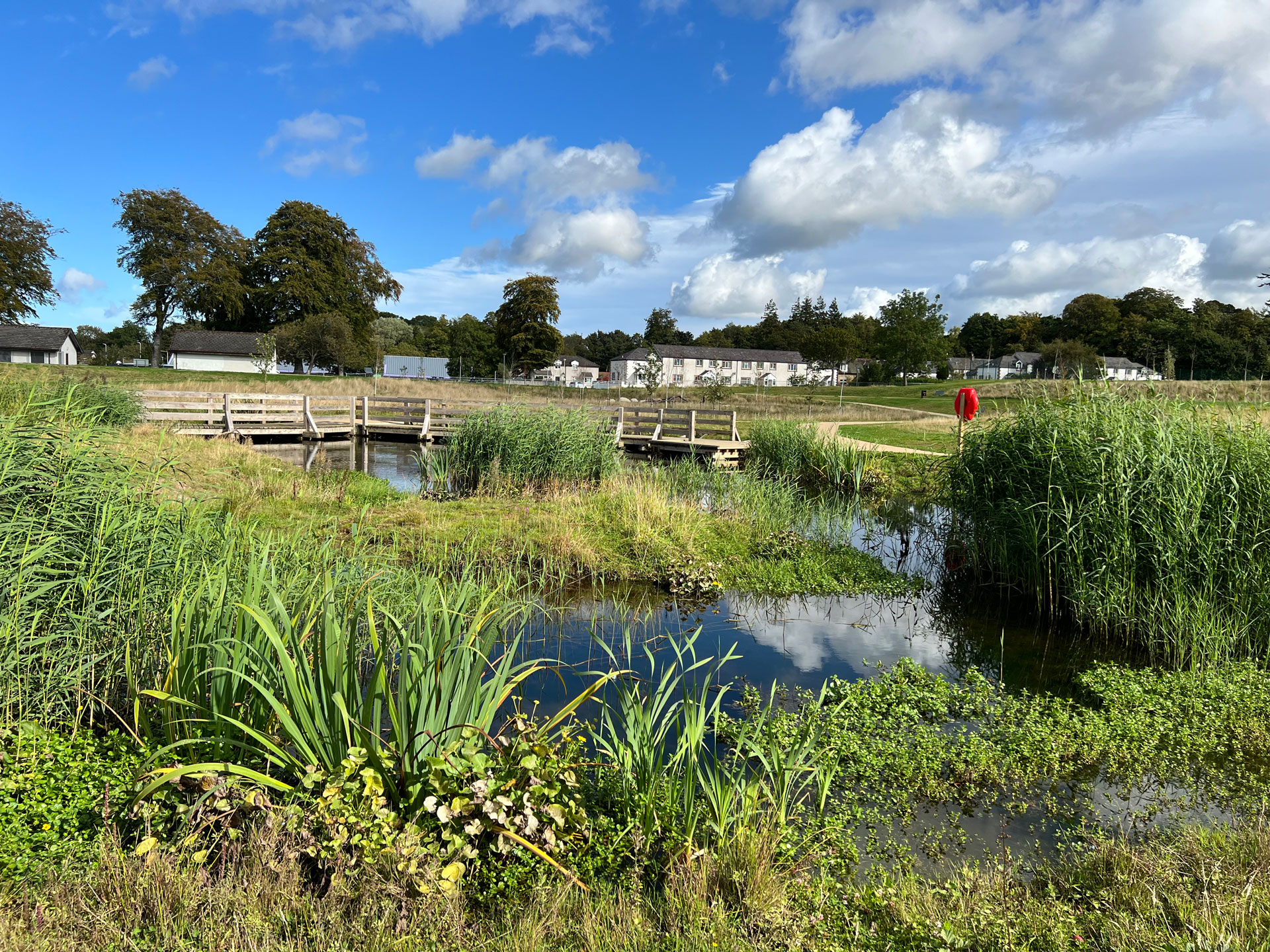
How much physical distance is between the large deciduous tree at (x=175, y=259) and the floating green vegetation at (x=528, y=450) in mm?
44856

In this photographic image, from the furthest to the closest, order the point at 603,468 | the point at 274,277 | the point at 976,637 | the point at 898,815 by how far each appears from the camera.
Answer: the point at 274,277
the point at 603,468
the point at 976,637
the point at 898,815

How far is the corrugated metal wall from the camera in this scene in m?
69.5

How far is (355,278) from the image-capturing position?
5638cm

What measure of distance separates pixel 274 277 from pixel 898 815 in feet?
191

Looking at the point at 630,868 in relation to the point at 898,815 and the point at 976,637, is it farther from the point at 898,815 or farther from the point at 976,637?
the point at 976,637

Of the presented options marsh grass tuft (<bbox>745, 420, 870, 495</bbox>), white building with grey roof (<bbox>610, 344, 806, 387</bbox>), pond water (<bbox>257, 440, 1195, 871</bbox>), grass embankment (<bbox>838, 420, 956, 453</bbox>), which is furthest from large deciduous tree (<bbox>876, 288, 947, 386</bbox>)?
pond water (<bbox>257, 440, 1195, 871</bbox>)

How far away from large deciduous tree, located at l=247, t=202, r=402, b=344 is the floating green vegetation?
134 ft

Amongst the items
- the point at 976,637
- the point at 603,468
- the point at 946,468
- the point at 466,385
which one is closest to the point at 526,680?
the point at 976,637

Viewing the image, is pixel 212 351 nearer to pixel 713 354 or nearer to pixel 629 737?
pixel 713 354

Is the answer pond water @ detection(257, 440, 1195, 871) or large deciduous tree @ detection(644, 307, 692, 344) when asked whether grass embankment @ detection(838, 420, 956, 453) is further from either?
large deciduous tree @ detection(644, 307, 692, 344)

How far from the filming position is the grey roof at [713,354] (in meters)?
79.1

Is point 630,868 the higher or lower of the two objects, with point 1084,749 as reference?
higher

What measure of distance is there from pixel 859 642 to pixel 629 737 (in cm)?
420

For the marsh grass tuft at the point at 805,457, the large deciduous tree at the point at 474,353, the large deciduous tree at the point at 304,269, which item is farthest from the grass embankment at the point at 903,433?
the large deciduous tree at the point at 474,353
